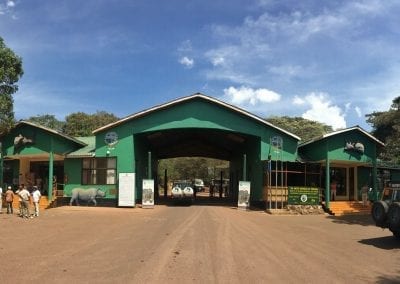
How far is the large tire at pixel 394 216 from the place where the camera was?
54.4 feet

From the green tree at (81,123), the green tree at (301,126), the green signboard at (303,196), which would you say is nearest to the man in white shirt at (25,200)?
the green signboard at (303,196)

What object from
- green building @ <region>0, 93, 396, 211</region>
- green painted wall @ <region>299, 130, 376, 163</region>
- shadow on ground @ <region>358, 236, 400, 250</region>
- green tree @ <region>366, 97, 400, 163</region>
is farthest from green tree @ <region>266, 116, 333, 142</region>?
shadow on ground @ <region>358, 236, 400, 250</region>

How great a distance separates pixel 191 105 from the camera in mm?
34531

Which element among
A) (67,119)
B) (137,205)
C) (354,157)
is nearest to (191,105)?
(137,205)

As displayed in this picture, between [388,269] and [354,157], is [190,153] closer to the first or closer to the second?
[354,157]

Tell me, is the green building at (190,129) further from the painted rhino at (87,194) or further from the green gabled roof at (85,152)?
the painted rhino at (87,194)

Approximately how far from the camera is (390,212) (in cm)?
1706

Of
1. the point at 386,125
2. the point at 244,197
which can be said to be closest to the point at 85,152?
the point at 244,197

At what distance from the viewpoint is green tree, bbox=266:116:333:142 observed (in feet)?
245

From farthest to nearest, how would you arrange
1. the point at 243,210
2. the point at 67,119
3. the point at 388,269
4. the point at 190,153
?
the point at 67,119 < the point at 190,153 < the point at 243,210 < the point at 388,269

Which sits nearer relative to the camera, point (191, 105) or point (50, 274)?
point (50, 274)

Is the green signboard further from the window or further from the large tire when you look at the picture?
the large tire

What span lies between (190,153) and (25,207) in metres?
29.8

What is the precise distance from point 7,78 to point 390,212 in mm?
21363
